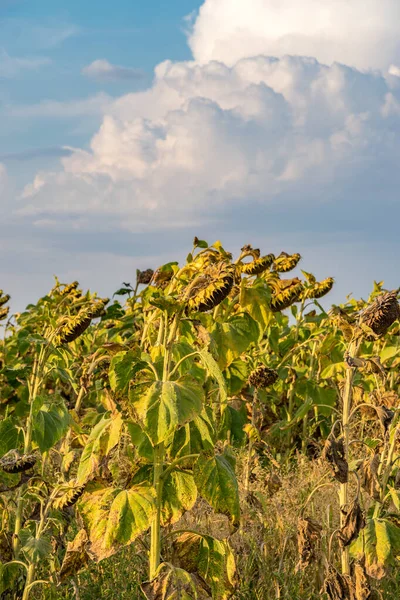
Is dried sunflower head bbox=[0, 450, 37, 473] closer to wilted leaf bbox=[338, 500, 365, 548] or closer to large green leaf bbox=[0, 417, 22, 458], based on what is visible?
large green leaf bbox=[0, 417, 22, 458]

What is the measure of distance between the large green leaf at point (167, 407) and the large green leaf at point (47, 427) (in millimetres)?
1248

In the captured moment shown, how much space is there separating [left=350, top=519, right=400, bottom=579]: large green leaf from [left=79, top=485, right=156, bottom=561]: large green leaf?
125 centimetres

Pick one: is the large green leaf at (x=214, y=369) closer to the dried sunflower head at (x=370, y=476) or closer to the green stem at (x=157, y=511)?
the green stem at (x=157, y=511)

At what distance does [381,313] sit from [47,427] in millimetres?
1657

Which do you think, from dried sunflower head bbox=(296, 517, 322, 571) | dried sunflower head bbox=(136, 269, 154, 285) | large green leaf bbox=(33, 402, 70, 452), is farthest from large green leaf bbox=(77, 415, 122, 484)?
dried sunflower head bbox=(136, 269, 154, 285)

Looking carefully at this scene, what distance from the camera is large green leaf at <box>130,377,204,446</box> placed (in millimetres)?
2609

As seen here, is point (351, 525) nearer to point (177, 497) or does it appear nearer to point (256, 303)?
point (177, 497)

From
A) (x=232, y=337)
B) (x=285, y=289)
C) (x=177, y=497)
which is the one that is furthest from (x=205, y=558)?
(x=285, y=289)

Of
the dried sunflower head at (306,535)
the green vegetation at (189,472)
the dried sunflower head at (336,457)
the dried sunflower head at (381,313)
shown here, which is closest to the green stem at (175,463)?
the green vegetation at (189,472)

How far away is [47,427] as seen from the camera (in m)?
3.87

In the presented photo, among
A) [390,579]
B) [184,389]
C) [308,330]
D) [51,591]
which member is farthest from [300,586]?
[308,330]

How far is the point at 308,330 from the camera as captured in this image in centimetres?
835

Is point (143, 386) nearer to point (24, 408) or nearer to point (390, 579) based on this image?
point (390, 579)

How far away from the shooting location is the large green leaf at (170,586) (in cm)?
265
